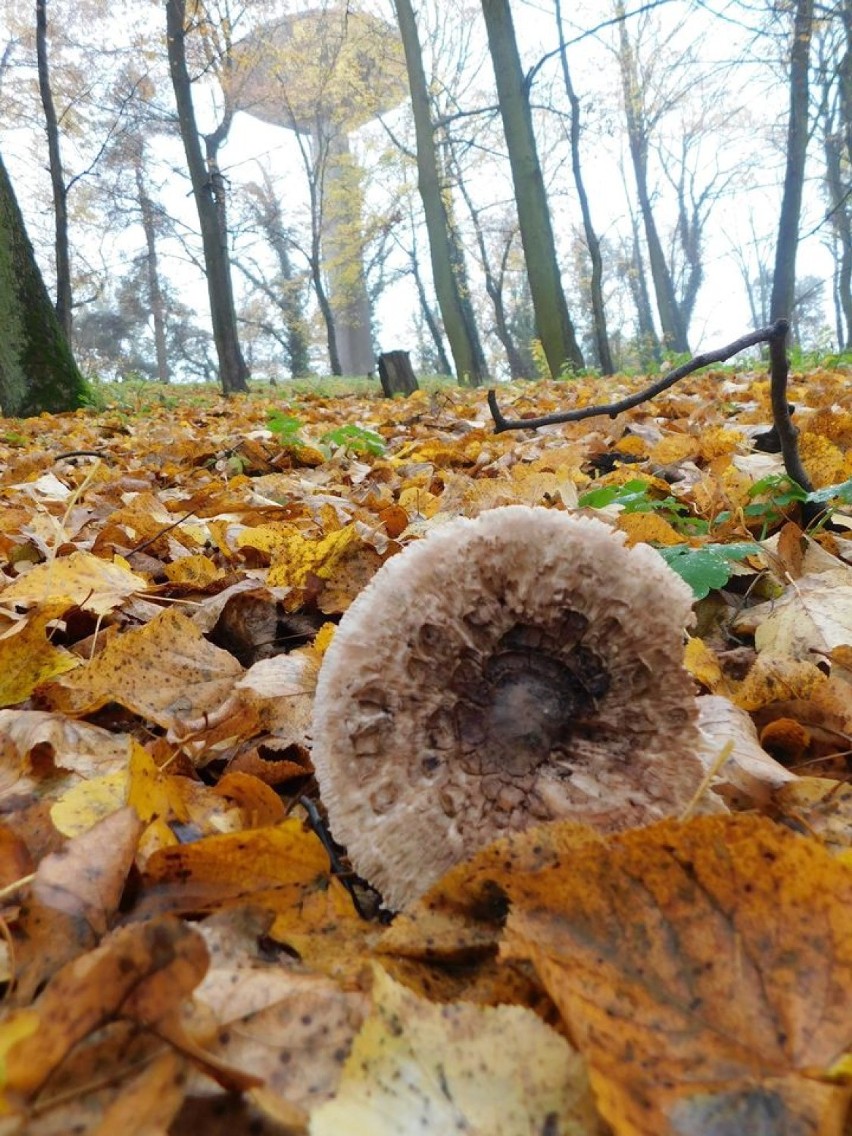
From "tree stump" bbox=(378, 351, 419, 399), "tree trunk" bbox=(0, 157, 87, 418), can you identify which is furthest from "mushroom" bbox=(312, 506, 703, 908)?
"tree stump" bbox=(378, 351, 419, 399)

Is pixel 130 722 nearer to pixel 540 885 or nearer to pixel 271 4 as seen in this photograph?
pixel 540 885

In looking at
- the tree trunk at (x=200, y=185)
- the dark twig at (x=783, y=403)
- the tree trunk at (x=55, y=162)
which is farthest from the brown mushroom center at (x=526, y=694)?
the tree trunk at (x=55, y=162)

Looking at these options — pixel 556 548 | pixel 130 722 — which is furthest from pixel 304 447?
pixel 556 548

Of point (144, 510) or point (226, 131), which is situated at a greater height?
point (226, 131)

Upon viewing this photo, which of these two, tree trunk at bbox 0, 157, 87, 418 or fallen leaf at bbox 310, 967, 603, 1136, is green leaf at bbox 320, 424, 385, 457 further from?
tree trunk at bbox 0, 157, 87, 418

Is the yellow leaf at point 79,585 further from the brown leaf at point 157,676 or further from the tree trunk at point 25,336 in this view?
the tree trunk at point 25,336

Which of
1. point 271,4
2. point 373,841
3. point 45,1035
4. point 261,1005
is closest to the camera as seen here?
point 45,1035
